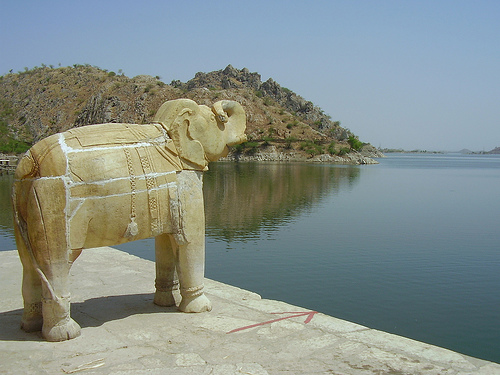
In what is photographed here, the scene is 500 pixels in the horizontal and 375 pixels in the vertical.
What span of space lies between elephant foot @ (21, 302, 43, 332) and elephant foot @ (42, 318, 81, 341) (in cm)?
26

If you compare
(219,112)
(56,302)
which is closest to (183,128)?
(219,112)

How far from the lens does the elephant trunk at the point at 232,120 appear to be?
5484 mm

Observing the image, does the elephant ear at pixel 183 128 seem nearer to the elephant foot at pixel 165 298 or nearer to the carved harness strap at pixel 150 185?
the carved harness strap at pixel 150 185

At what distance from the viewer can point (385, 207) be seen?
802 inches

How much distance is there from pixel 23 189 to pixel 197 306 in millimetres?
2069

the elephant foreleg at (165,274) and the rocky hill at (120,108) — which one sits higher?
the rocky hill at (120,108)

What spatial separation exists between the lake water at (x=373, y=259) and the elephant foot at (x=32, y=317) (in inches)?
181

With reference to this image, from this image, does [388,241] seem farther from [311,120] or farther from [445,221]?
[311,120]

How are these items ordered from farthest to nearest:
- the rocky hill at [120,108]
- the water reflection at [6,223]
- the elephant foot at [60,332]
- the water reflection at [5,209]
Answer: the rocky hill at [120,108] < the water reflection at [5,209] < the water reflection at [6,223] < the elephant foot at [60,332]

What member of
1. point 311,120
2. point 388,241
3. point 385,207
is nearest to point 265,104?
point 311,120

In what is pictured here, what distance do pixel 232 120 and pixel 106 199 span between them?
6.17 ft

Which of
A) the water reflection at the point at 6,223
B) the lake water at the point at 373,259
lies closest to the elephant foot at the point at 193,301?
the lake water at the point at 373,259

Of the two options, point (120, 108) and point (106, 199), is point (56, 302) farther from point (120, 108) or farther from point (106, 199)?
point (120, 108)

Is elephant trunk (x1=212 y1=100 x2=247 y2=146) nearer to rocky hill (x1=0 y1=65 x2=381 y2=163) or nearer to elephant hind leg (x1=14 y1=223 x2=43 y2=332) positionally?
elephant hind leg (x1=14 y1=223 x2=43 y2=332)
